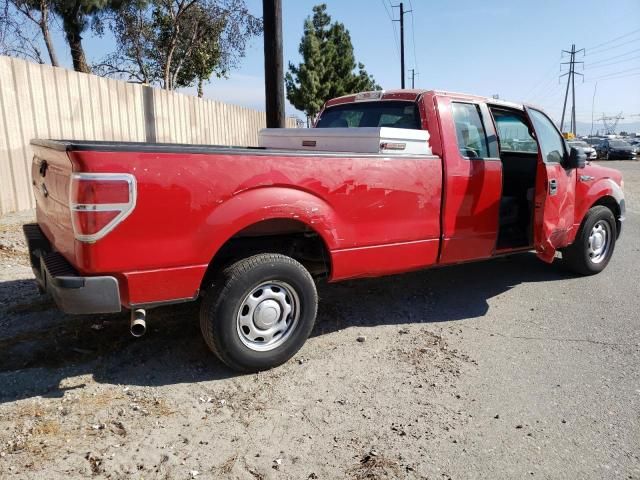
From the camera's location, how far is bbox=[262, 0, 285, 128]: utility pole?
8.93 metres

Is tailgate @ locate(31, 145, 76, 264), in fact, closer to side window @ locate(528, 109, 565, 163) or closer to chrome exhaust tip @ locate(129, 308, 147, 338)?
chrome exhaust tip @ locate(129, 308, 147, 338)

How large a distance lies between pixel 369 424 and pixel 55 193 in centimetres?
251

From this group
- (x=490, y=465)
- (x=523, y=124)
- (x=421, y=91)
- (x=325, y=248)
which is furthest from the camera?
(x=523, y=124)

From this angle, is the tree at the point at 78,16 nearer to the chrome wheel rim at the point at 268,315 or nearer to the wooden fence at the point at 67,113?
the wooden fence at the point at 67,113

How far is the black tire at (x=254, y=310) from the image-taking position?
348 cm

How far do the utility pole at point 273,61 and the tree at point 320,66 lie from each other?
23.0 metres

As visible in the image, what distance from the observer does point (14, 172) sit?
25.7 feet

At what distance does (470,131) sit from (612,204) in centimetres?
269

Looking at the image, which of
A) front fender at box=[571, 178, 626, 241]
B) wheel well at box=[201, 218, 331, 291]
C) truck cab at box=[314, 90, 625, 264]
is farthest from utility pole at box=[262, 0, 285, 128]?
wheel well at box=[201, 218, 331, 291]

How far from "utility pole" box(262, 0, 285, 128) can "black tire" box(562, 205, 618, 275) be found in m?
5.46

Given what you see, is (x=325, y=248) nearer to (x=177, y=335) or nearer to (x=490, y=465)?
(x=177, y=335)

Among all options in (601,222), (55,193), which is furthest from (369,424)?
(601,222)

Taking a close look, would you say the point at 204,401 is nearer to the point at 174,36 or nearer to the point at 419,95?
the point at 419,95

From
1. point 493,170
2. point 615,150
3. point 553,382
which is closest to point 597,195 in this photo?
point 493,170
